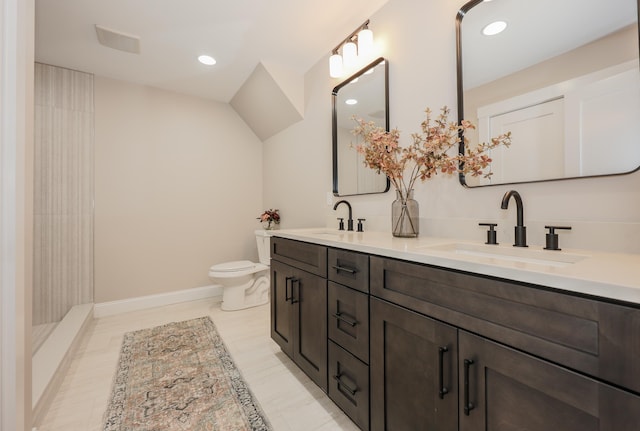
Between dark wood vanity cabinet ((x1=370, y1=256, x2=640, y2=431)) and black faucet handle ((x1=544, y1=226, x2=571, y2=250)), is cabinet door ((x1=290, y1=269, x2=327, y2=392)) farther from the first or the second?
black faucet handle ((x1=544, y1=226, x2=571, y2=250))

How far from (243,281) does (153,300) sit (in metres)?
1.08

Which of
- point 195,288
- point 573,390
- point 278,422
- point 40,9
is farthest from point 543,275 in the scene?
point 195,288

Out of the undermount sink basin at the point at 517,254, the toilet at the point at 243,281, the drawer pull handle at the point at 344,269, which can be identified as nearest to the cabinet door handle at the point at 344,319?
the drawer pull handle at the point at 344,269

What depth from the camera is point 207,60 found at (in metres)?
2.49

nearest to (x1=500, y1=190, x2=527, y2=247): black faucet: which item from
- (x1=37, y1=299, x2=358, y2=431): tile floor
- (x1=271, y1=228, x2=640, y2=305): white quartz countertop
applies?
(x1=271, y1=228, x2=640, y2=305): white quartz countertop

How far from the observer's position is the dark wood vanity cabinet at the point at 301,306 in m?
1.42

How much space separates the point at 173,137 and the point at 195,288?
1789 millimetres

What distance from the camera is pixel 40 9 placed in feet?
6.07

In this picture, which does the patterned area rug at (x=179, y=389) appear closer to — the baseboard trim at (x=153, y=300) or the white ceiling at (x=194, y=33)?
the baseboard trim at (x=153, y=300)

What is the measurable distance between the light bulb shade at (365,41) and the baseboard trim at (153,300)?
295 cm

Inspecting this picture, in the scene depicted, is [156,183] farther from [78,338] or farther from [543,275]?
[543,275]

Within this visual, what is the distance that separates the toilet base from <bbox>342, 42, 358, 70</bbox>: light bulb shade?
226 centimetres

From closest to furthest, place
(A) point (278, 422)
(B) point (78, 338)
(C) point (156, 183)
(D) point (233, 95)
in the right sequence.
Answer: (A) point (278, 422), (B) point (78, 338), (C) point (156, 183), (D) point (233, 95)

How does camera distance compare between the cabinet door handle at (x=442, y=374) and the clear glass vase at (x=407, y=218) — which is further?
the clear glass vase at (x=407, y=218)
